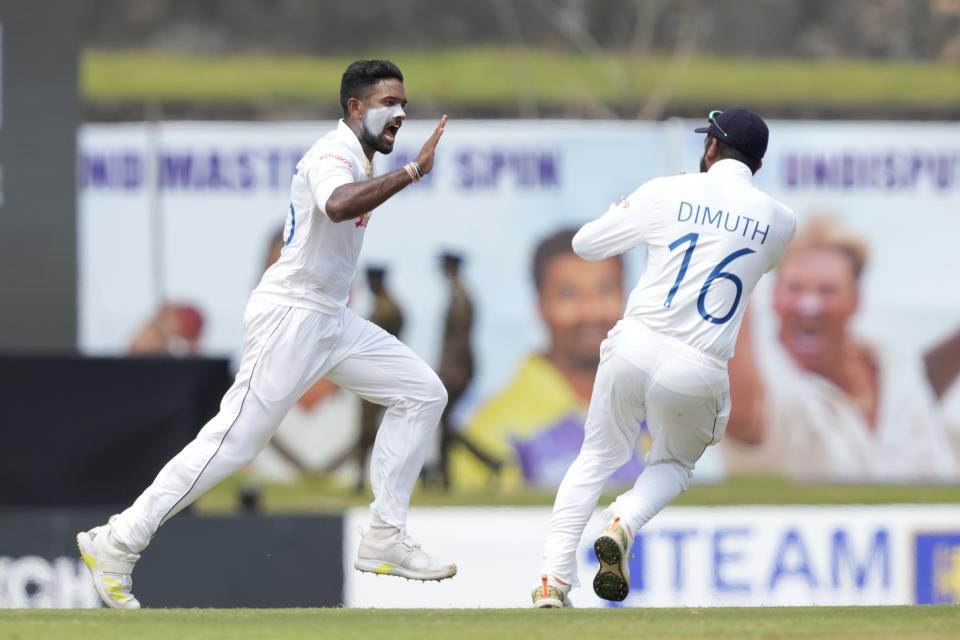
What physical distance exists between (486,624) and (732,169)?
215cm

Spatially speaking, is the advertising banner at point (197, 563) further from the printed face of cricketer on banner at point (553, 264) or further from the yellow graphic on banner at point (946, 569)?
the printed face of cricketer on banner at point (553, 264)

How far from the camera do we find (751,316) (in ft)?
58.0

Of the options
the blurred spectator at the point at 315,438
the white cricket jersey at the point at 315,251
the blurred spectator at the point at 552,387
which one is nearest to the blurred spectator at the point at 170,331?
the blurred spectator at the point at 315,438

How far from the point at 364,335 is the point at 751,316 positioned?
996cm

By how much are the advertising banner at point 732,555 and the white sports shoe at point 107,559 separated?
11.0ft

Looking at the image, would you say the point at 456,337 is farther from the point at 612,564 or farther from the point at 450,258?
the point at 612,564

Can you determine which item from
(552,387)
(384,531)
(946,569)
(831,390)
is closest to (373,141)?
(384,531)

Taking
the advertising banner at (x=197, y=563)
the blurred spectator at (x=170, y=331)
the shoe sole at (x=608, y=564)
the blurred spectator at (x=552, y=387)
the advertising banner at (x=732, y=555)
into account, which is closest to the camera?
the shoe sole at (x=608, y=564)

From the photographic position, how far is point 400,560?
26.6ft

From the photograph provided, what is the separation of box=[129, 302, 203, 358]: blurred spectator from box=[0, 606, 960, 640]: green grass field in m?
9.99

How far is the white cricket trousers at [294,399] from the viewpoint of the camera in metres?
7.81

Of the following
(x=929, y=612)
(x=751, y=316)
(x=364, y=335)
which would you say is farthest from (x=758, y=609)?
(x=751, y=316)

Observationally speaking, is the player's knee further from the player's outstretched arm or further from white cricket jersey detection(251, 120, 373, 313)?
the player's outstretched arm

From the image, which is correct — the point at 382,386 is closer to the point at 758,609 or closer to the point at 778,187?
the point at 758,609
